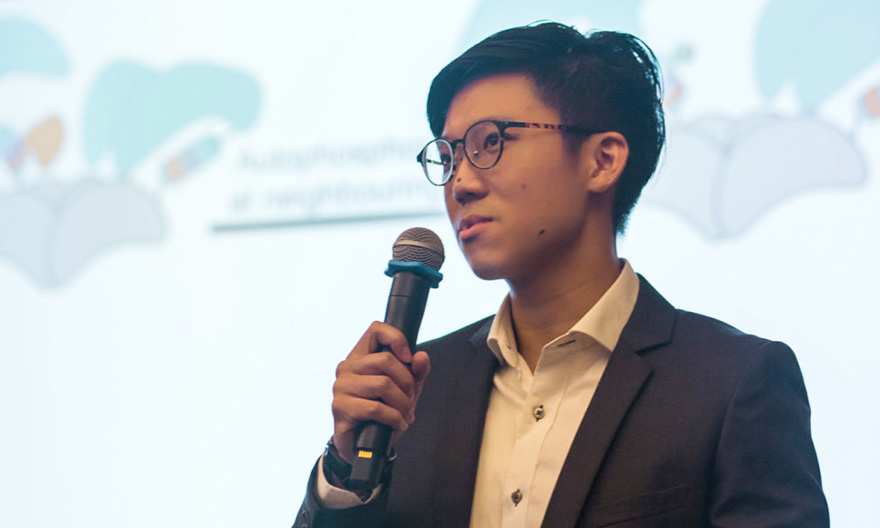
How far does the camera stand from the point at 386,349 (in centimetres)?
137

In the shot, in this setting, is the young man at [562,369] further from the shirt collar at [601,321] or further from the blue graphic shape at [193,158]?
the blue graphic shape at [193,158]

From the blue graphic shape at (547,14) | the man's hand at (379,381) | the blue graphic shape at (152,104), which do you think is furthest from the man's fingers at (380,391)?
the blue graphic shape at (152,104)

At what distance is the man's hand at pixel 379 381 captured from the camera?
1328 millimetres

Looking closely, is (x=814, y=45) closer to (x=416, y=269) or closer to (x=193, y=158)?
(x=416, y=269)

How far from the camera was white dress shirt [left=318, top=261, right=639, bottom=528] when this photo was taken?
149cm

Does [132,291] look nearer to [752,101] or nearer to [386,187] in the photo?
[386,187]

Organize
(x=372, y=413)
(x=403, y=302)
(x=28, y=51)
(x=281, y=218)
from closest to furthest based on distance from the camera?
1. (x=372, y=413)
2. (x=403, y=302)
3. (x=281, y=218)
4. (x=28, y=51)

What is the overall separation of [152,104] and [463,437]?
6.70ft

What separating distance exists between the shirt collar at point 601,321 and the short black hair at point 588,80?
0.49 ft

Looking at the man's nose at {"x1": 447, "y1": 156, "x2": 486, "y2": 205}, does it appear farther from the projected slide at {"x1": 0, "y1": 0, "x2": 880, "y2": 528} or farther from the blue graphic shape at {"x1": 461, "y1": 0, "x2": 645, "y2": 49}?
the blue graphic shape at {"x1": 461, "y1": 0, "x2": 645, "y2": 49}

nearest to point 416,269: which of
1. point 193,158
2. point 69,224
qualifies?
point 193,158

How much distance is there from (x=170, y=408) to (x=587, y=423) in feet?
5.88

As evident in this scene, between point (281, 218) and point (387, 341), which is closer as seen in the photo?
point (387, 341)

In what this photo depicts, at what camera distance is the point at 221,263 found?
299 cm
